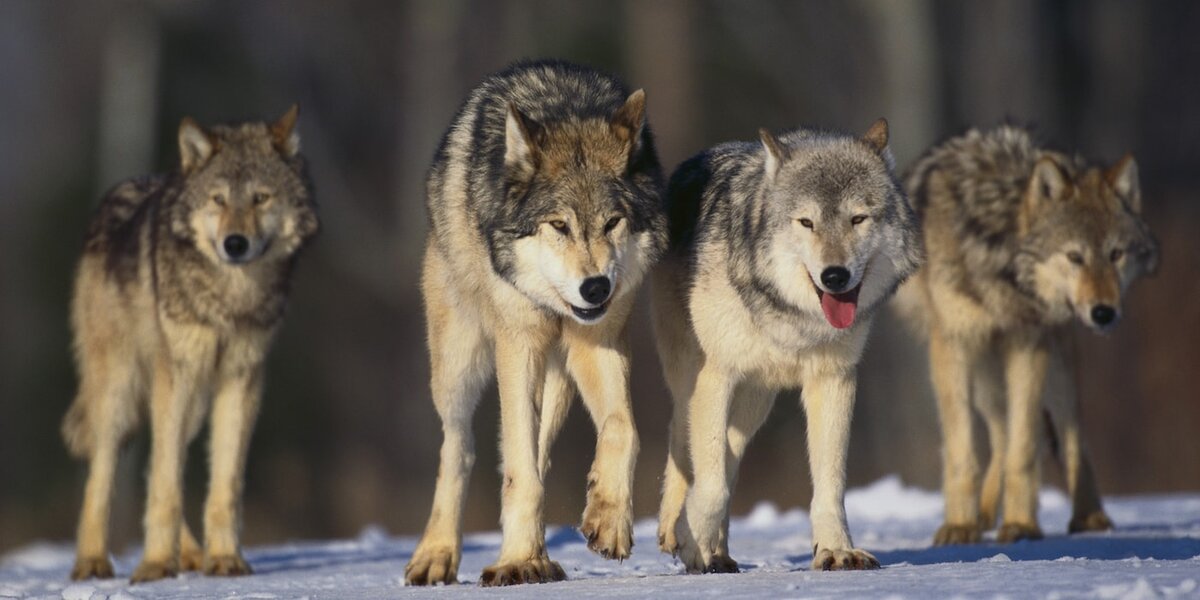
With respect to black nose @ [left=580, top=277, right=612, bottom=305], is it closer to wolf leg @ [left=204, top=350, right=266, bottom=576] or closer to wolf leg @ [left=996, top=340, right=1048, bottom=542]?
wolf leg @ [left=204, top=350, right=266, bottom=576]

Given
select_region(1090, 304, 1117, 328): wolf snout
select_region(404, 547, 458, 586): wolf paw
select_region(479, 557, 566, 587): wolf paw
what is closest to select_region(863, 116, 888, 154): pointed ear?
select_region(479, 557, 566, 587): wolf paw

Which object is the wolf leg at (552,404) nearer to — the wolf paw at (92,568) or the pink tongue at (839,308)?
the pink tongue at (839,308)

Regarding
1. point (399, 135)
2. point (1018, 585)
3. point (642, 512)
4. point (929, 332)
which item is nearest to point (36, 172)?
point (399, 135)

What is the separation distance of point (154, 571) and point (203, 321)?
1240 millimetres

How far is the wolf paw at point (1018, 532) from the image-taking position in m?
8.38

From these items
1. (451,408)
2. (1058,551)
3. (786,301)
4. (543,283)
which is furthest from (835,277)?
(1058,551)

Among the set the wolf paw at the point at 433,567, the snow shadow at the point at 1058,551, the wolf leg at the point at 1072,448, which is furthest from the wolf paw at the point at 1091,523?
the wolf paw at the point at 433,567

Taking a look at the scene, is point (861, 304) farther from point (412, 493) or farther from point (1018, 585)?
point (412, 493)

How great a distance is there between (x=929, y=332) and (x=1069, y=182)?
41.4 inches

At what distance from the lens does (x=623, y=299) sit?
6.28 metres

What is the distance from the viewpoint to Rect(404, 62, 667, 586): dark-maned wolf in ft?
19.9

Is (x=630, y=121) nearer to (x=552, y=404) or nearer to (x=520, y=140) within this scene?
(x=520, y=140)

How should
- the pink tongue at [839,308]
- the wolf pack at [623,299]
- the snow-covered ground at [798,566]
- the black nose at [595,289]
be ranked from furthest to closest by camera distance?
the wolf pack at [623,299] → the pink tongue at [839,308] → the black nose at [595,289] → the snow-covered ground at [798,566]

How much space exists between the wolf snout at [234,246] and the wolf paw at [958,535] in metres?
3.63
